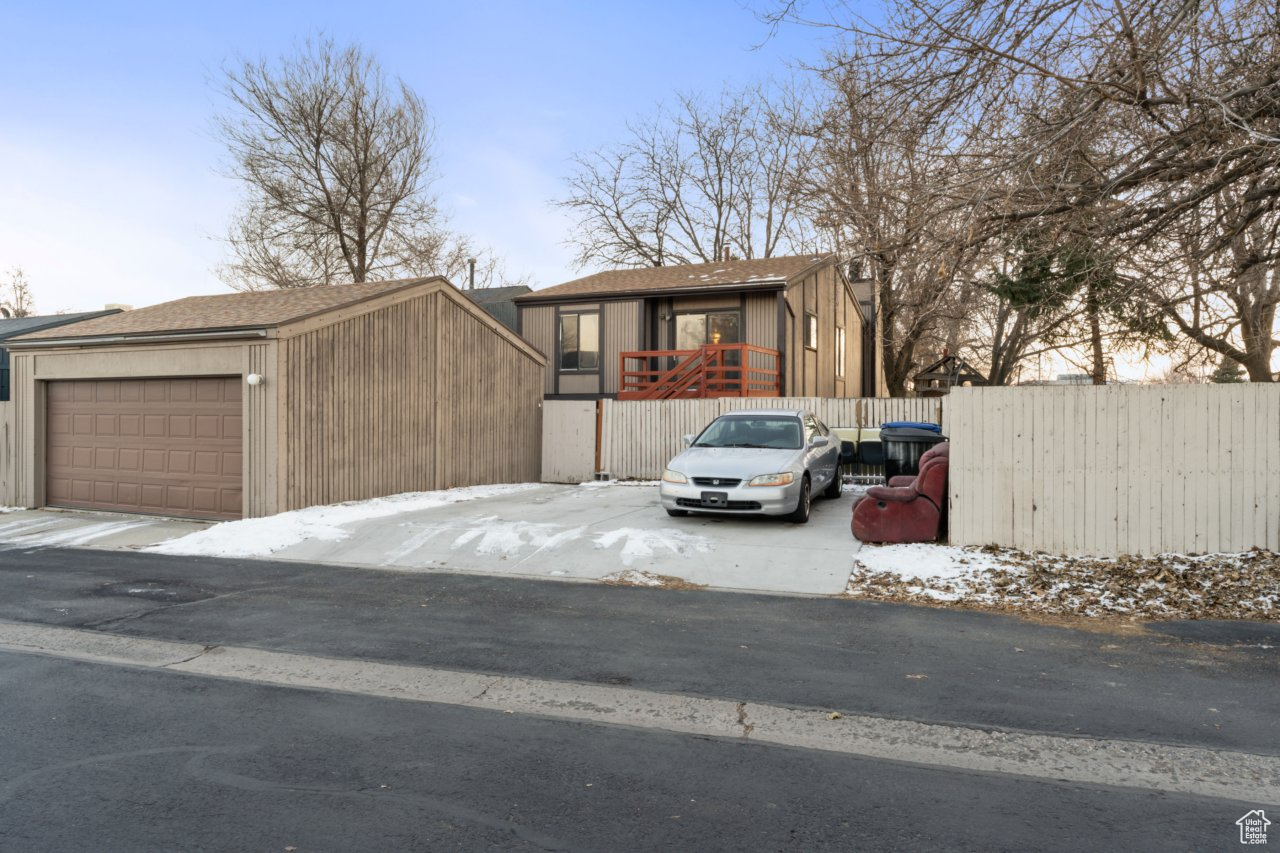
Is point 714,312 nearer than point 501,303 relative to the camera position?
Yes

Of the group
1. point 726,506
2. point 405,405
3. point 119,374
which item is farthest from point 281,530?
point 726,506

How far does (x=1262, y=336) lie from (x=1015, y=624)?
33.3 ft

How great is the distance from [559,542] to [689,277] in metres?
13.7

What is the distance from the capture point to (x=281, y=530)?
37.1ft

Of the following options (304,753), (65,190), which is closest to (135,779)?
(304,753)

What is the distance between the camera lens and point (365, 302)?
549 inches

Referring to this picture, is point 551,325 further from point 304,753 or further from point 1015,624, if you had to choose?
point 304,753

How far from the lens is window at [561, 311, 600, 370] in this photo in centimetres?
2272

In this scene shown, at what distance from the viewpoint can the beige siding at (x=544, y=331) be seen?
23.1 metres

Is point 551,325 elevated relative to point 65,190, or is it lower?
lower

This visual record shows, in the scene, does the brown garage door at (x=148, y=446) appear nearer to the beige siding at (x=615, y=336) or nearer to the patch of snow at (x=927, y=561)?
the patch of snow at (x=927, y=561)

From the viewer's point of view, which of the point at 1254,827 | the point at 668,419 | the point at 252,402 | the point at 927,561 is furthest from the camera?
the point at 668,419

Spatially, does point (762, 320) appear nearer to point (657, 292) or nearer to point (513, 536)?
point (657, 292)

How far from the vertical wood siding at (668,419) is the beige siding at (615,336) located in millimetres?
3827
